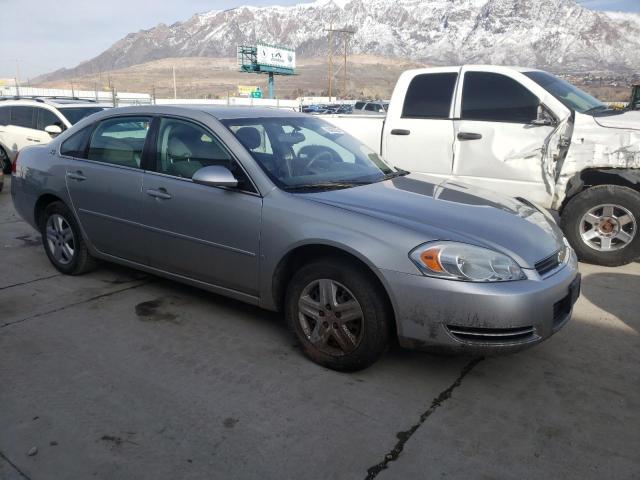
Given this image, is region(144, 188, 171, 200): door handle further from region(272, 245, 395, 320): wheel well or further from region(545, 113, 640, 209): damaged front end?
region(545, 113, 640, 209): damaged front end

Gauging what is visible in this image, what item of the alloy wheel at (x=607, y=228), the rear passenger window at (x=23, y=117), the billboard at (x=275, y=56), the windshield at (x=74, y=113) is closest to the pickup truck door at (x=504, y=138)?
the alloy wheel at (x=607, y=228)

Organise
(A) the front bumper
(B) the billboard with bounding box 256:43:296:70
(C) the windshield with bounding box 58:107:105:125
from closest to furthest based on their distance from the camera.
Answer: (A) the front bumper → (C) the windshield with bounding box 58:107:105:125 → (B) the billboard with bounding box 256:43:296:70

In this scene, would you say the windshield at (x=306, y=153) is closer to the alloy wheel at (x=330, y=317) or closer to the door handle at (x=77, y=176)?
the alloy wheel at (x=330, y=317)

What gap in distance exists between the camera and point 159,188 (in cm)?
406

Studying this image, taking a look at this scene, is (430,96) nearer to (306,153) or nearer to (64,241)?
(306,153)

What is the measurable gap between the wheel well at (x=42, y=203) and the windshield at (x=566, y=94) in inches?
190

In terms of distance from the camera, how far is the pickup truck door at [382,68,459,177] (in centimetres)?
605

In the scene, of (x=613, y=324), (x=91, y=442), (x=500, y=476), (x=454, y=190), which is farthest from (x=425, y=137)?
(x=91, y=442)

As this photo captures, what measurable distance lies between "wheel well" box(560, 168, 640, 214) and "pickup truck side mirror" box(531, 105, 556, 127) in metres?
0.57

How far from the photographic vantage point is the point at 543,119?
5.55 m

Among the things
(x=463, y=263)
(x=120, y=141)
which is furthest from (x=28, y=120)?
(x=463, y=263)

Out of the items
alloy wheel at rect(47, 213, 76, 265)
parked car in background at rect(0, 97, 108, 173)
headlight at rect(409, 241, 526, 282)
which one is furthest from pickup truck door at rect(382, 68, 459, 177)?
parked car in background at rect(0, 97, 108, 173)

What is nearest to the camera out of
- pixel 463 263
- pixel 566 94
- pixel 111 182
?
pixel 463 263

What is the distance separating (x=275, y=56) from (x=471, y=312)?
194 ft
